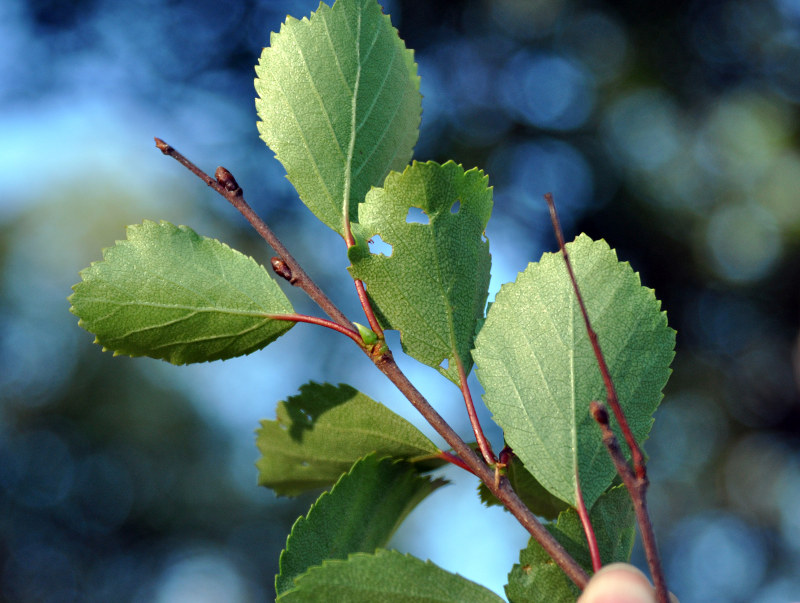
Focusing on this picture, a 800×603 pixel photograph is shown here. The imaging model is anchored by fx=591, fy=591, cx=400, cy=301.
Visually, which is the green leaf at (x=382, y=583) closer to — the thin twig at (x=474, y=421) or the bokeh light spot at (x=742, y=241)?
the thin twig at (x=474, y=421)

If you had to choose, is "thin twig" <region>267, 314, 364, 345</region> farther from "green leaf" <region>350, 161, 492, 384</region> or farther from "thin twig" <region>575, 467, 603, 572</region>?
"thin twig" <region>575, 467, 603, 572</region>

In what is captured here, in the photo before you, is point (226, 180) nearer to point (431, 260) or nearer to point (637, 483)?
point (431, 260)

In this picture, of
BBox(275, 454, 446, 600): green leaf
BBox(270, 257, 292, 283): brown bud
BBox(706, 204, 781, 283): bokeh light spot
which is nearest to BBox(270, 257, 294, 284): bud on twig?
BBox(270, 257, 292, 283): brown bud

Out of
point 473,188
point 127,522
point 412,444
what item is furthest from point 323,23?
point 127,522

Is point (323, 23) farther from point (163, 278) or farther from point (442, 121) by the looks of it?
point (442, 121)

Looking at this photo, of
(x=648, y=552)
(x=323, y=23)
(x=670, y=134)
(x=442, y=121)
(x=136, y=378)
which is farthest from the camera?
(x=136, y=378)

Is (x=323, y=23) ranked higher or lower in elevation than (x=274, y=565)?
higher

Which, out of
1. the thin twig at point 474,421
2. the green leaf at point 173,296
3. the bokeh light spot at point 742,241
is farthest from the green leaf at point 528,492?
the bokeh light spot at point 742,241
